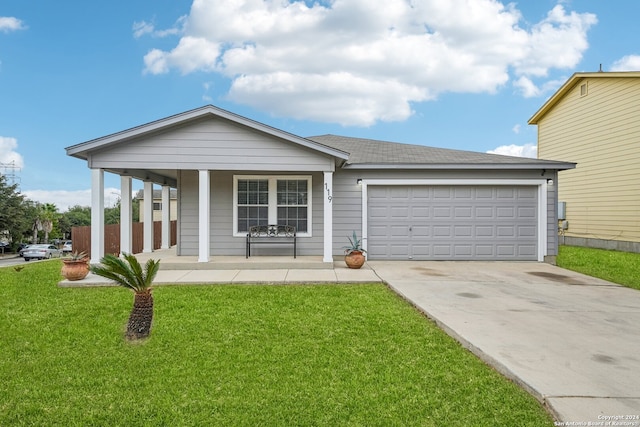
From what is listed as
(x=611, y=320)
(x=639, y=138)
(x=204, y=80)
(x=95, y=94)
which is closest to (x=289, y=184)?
(x=611, y=320)

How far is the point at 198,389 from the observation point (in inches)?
119

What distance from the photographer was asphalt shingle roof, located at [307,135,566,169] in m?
9.73

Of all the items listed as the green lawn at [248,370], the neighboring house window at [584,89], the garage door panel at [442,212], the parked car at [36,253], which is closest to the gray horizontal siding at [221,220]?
the garage door panel at [442,212]

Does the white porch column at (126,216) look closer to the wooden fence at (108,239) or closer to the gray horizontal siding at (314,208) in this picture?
the wooden fence at (108,239)

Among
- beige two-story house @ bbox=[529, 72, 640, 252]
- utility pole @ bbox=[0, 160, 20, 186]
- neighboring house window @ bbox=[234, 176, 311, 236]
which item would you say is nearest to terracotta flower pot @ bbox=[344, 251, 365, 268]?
neighboring house window @ bbox=[234, 176, 311, 236]

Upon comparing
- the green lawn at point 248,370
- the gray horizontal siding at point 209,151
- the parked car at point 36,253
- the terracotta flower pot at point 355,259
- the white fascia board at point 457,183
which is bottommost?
the parked car at point 36,253

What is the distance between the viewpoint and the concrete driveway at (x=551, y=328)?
108 inches

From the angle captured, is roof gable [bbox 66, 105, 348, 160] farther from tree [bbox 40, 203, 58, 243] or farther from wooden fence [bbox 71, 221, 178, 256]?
tree [bbox 40, 203, 58, 243]

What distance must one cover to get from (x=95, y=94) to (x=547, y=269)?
66.6 feet

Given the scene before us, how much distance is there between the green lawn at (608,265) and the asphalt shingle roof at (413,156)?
2.85m

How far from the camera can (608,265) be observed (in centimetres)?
995

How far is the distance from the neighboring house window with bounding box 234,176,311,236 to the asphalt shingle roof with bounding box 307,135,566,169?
5.42 feet

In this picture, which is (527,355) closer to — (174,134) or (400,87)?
(174,134)

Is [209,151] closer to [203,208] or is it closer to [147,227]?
[203,208]
